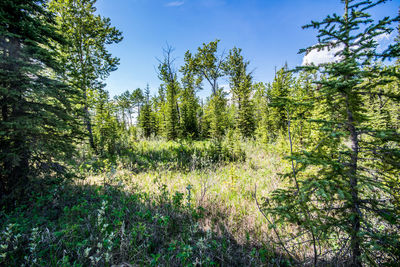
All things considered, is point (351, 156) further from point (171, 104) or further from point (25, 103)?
point (171, 104)

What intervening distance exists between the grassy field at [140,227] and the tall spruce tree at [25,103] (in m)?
0.69

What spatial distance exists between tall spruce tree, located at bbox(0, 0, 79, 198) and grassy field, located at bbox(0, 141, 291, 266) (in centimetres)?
69

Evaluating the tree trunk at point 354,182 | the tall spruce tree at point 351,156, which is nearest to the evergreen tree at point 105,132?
the tall spruce tree at point 351,156

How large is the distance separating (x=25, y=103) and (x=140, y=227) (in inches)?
152

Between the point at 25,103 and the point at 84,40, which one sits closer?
the point at 25,103

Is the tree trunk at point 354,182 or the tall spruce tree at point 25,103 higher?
the tall spruce tree at point 25,103

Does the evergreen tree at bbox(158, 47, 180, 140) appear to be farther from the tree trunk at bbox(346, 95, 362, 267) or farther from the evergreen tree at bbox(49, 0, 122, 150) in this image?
the tree trunk at bbox(346, 95, 362, 267)

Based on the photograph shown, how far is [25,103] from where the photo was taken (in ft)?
11.3

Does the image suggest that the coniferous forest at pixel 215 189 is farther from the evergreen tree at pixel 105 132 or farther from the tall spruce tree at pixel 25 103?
the evergreen tree at pixel 105 132

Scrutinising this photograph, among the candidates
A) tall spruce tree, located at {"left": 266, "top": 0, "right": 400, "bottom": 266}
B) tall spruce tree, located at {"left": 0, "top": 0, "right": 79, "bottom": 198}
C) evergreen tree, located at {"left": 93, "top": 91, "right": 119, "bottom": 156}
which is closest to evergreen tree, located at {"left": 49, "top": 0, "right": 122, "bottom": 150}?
Answer: evergreen tree, located at {"left": 93, "top": 91, "right": 119, "bottom": 156}

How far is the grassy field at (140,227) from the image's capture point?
2.09 metres

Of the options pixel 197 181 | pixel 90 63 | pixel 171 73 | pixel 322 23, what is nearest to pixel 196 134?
pixel 171 73

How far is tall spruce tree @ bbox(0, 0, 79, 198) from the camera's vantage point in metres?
3.25

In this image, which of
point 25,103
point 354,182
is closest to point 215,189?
point 354,182
